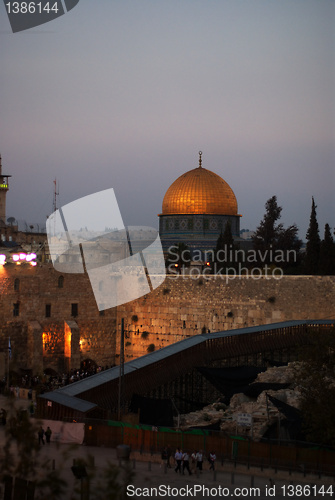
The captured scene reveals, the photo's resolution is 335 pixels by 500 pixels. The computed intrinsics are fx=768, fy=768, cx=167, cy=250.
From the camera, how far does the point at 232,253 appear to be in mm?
40875

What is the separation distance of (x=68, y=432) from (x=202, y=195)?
4067 cm

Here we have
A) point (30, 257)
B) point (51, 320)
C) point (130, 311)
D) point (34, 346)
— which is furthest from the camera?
point (130, 311)

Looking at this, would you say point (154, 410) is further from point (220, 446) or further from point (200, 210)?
point (200, 210)

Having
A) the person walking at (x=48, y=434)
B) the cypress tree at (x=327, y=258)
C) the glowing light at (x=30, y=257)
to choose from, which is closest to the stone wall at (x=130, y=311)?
the glowing light at (x=30, y=257)

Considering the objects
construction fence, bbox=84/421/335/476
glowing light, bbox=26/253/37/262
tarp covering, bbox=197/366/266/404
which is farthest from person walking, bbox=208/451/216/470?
glowing light, bbox=26/253/37/262

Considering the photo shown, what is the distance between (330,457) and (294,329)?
1131 centimetres

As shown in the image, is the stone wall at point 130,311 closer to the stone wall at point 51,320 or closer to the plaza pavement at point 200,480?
the stone wall at point 51,320

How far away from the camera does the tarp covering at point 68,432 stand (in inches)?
742

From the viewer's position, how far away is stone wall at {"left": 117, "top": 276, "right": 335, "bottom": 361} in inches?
1150

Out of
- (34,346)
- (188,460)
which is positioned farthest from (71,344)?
(188,460)

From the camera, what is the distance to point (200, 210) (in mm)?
58656

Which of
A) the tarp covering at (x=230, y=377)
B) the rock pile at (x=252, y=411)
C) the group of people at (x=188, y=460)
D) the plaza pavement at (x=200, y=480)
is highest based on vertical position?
the tarp covering at (x=230, y=377)

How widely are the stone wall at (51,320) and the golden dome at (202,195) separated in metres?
26.1

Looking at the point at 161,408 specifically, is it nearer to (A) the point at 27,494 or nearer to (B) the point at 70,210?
(A) the point at 27,494
